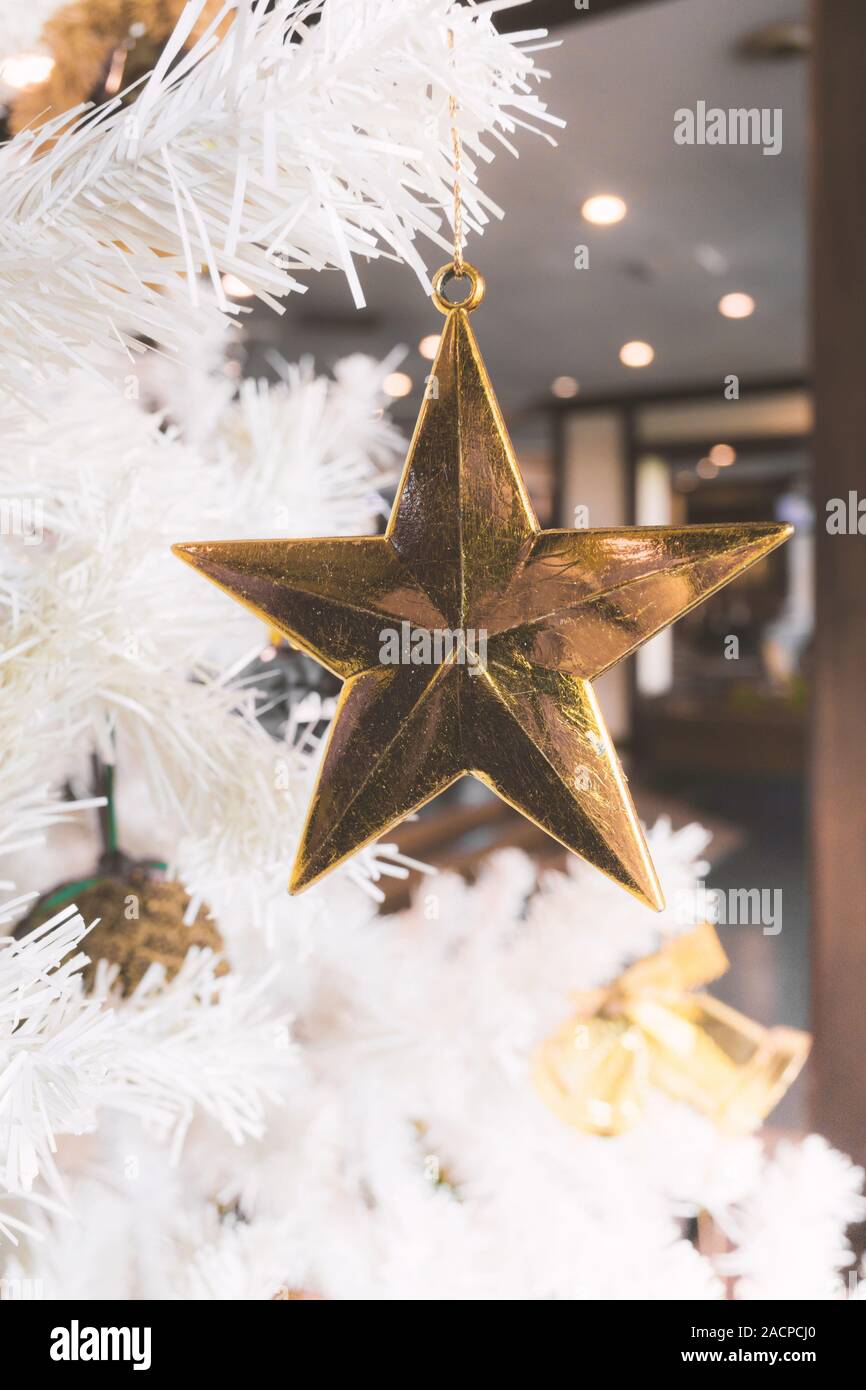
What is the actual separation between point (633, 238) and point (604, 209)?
1.51 ft

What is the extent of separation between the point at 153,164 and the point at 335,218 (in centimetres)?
7

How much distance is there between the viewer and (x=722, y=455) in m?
6.31

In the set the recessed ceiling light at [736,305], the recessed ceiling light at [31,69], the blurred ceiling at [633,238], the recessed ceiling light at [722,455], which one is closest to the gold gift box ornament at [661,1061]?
the recessed ceiling light at [31,69]

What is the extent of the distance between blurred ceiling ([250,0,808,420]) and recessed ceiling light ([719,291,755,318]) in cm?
5

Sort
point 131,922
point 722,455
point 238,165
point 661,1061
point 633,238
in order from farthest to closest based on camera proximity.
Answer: point 722,455 → point 633,238 → point 661,1061 → point 131,922 → point 238,165

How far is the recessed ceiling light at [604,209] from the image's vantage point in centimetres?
286

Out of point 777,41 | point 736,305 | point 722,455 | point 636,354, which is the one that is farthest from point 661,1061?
point 722,455

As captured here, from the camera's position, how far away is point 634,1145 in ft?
2.34

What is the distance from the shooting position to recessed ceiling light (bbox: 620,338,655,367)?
4.94m

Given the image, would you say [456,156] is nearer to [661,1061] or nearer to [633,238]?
[661,1061]

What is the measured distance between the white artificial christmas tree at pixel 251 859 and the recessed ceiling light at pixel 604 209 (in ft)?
8.02

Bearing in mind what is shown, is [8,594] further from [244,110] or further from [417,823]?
[417,823]

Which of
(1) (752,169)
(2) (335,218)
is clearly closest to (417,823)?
(1) (752,169)

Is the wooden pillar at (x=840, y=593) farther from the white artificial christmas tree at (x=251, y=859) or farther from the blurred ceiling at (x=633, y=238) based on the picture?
the blurred ceiling at (x=633, y=238)
